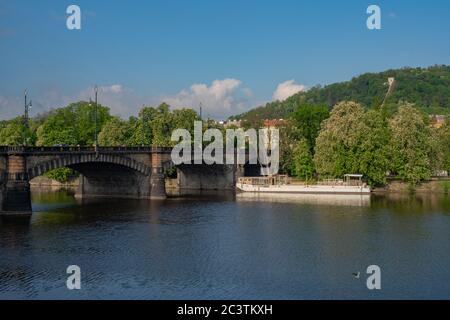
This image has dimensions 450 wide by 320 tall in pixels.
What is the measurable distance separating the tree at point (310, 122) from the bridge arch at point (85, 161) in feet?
136

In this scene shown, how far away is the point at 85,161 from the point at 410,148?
57.9m

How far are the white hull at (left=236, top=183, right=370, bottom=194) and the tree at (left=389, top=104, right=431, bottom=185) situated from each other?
33.0 feet

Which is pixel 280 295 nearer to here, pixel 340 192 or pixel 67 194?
pixel 340 192

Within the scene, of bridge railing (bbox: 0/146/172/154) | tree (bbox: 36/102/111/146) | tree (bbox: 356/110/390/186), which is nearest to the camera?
bridge railing (bbox: 0/146/172/154)

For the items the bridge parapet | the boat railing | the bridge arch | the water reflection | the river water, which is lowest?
the river water

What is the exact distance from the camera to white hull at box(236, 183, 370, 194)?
368 feet

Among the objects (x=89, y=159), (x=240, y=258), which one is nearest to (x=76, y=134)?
(x=89, y=159)

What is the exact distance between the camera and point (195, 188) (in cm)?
13438

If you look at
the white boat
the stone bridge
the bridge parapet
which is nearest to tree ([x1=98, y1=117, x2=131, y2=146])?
the stone bridge

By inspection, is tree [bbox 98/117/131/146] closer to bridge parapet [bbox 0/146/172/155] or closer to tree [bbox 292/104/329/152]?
tree [bbox 292/104/329/152]

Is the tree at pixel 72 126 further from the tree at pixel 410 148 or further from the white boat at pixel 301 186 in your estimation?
the tree at pixel 410 148

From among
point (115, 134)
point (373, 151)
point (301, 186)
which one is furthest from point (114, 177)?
Result: point (373, 151)

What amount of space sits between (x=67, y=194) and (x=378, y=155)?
56.3 m

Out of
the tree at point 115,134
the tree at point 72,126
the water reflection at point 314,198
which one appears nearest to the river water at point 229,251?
the water reflection at point 314,198
